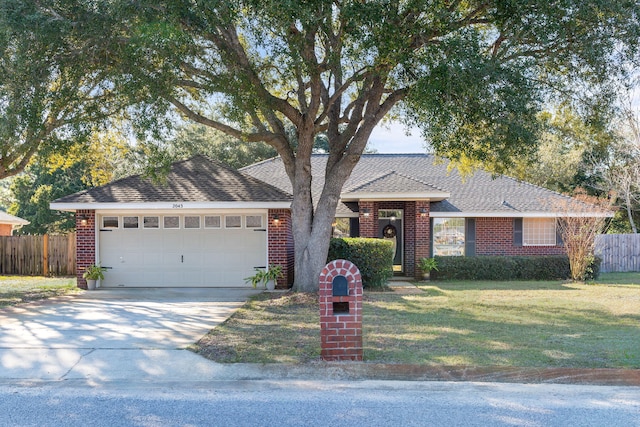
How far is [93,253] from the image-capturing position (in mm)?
16266

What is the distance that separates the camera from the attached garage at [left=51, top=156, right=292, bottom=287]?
53.1 ft

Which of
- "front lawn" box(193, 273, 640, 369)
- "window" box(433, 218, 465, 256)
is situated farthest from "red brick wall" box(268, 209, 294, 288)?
"window" box(433, 218, 465, 256)

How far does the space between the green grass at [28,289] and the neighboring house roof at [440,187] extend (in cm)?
804

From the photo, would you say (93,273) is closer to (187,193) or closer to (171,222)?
(171,222)

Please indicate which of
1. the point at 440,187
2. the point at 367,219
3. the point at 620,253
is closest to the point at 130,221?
the point at 367,219

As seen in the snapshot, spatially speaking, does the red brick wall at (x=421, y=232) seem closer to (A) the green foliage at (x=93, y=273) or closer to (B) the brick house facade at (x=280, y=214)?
(B) the brick house facade at (x=280, y=214)

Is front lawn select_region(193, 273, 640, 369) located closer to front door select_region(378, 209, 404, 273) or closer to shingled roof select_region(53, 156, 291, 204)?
shingled roof select_region(53, 156, 291, 204)

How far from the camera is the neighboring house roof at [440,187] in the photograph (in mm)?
18391

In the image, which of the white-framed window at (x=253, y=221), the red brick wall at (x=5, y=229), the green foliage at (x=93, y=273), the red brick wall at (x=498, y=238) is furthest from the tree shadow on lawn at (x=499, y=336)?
the red brick wall at (x=5, y=229)

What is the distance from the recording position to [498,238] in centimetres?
1983

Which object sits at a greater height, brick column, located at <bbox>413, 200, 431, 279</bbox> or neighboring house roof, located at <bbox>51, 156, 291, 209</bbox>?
neighboring house roof, located at <bbox>51, 156, 291, 209</bbox>

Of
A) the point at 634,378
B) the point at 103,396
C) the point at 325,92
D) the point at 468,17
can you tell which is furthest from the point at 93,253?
the point at 634,378

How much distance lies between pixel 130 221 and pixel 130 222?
0.11 ft

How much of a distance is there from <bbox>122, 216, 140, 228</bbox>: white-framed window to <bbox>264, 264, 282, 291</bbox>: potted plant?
4.13 m
